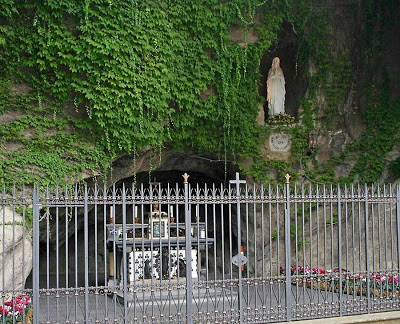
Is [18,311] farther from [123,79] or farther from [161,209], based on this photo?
[161,209]

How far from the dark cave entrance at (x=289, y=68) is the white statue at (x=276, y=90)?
49 centimetres

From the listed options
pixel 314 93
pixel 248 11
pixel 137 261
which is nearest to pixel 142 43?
pixel 248 11

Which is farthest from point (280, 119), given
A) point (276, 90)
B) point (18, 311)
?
point (18, 311)

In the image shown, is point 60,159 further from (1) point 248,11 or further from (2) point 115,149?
(1) point 248,11

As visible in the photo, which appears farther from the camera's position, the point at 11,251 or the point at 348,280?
the point at 11,251

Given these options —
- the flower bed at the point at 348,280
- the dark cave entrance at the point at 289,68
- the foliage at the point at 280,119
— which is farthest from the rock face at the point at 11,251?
the dark cave entrance at the point at 289,68

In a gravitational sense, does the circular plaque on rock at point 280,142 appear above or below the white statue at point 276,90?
below

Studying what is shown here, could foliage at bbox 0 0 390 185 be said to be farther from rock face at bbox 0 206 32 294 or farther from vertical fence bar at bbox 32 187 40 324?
vertical fence bar at bbox 32 187 40 324

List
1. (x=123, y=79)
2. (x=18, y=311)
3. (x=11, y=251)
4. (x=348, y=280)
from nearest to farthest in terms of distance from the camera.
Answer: (x=18, y=311) < (x=348, y=280) < (x=11, y=251) < (x=123, y=79)

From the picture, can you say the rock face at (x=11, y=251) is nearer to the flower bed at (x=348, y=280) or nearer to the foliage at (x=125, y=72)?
the foliage at (x=125, y=72)

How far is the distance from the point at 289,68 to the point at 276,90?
163cm

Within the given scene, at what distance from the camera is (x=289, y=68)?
17359 millimetres

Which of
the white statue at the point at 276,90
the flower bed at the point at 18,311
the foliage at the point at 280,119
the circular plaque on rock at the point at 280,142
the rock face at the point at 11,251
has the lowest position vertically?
the flower bed at the point at 18,311

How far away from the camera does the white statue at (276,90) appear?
635 inches
